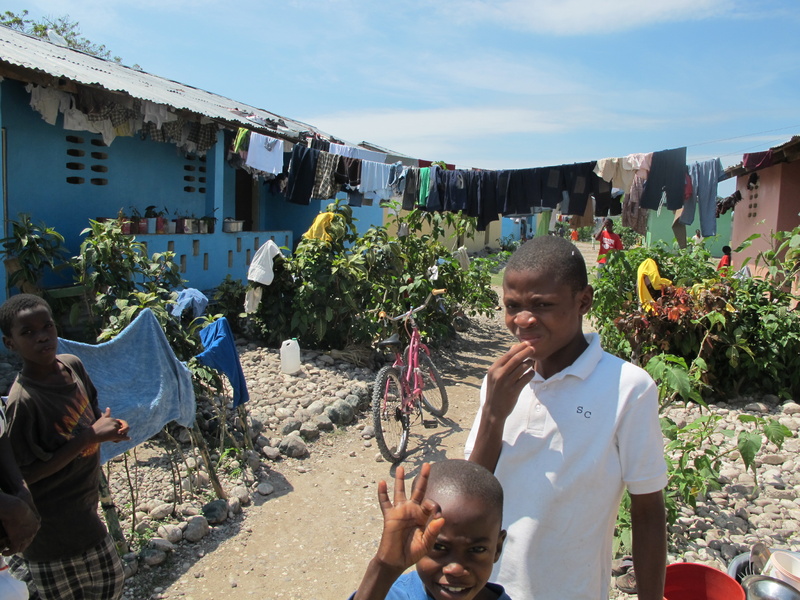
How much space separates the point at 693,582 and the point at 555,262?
73.1 inches

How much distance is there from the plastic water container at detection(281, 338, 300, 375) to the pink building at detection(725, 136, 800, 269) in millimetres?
5863

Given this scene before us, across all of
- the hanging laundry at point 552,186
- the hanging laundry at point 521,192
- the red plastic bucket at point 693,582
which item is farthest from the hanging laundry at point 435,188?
the red plastic bucket at point 693,582

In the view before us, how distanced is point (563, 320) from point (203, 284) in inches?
318

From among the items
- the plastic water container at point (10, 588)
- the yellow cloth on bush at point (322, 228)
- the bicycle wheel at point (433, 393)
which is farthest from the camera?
the yellow cloth on bush at point (322, 228)

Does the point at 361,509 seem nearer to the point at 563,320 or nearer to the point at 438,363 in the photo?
the point at 563,320

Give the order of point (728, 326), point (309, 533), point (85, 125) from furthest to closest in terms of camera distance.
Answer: point (85, 125)
point (728, 326)
point (309, 533)

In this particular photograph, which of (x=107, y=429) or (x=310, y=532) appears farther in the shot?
(x=310, y=532)

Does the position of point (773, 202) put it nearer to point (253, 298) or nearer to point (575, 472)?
point (253, 298)

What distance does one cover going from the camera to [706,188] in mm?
7875

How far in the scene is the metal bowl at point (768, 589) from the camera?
2311mm

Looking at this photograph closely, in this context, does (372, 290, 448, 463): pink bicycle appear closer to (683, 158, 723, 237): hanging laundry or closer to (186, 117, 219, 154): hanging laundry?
(683, 158, 723, 237): hanging laundry

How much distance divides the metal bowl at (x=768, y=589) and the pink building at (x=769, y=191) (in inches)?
242

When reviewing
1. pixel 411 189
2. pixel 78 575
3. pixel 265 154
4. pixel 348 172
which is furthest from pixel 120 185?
pixel 78 575

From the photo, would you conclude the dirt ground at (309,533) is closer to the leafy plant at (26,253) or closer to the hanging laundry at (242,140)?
the leafy plant at (26,253)
